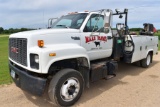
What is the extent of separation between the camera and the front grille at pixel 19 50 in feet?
13.6

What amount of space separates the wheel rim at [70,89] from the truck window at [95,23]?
59.2 inches

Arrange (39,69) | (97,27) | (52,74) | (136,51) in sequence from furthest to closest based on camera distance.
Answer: (136,51) < (97,27) < (52,74) < (39,69)

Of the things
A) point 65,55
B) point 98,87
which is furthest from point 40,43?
point 98,87

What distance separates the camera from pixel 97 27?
5445 millimetres

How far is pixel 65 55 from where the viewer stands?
4.20 m

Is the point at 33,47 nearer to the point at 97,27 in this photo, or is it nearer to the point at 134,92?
the point at 97,27

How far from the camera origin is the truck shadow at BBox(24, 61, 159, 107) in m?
4.73

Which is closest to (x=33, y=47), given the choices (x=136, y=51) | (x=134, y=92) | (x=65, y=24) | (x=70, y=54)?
(x=70, y=54)

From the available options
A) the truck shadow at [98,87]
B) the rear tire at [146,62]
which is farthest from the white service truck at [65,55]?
the rear tire at [146,62]

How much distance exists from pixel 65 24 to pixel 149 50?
4.81 m

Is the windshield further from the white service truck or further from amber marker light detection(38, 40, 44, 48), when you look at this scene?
amber marker light detection(38, 40, 44, 48)

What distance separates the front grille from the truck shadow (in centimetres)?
116

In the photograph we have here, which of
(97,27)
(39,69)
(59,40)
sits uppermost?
(97,27)

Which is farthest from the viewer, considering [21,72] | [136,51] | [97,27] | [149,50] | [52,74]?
[149,50]
